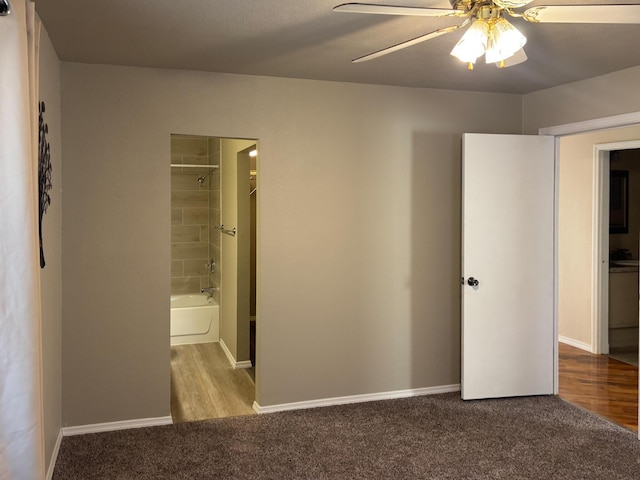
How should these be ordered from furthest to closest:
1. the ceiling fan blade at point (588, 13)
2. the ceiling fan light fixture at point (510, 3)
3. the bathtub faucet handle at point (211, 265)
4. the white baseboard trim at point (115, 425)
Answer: the bathtub faucet handle at point (211, 265)
the white baseboard trim at point (115, 425)
the ceiling fan light fixture at point (510, 3)
the ceiling fan blade at point (588, 13)

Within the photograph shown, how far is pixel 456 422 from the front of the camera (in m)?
3.92

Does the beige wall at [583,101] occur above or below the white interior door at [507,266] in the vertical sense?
above

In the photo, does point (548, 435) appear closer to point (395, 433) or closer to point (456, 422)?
point (456, 422)

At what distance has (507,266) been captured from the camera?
4.39 m

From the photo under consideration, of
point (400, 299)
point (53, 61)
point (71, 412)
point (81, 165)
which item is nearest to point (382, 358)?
point (400, 299)

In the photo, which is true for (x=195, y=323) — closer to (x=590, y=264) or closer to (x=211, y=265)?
(x=211, y=265)

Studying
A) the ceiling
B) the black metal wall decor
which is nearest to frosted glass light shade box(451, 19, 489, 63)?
the ceiling

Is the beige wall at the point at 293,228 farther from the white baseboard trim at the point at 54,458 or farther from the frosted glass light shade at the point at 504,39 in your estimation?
the frosted glass light shade at the point at 504,39

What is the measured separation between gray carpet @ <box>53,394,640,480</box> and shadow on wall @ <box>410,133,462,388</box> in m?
A: 0.46

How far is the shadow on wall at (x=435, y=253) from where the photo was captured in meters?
4.46

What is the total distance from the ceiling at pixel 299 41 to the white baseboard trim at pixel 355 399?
7.53 ft

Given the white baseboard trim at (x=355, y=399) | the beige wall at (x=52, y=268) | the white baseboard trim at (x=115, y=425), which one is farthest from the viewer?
the white baseboard trim at (x=355, y=399)

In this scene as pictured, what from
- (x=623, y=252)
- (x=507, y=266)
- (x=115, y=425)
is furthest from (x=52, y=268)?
(x=623, y=252)

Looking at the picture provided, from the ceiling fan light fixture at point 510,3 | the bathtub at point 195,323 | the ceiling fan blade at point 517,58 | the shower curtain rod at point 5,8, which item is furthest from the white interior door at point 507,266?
the shower curtain rod at point 5,8
